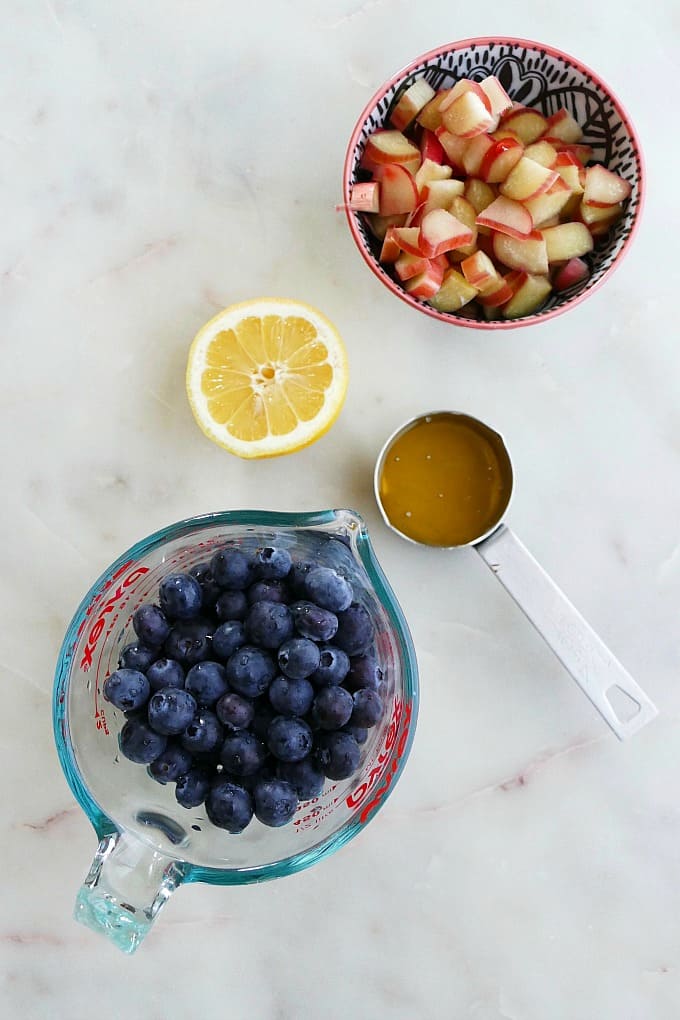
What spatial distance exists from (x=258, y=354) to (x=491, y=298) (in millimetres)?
312

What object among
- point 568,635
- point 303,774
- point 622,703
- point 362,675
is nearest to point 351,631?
point 362,675

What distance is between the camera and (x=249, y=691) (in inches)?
34.1

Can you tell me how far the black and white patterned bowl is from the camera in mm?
1085

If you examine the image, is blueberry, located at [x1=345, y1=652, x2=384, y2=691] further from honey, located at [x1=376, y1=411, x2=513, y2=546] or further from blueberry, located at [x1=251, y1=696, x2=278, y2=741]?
honey, located at [x1=376, y1=411, x2=513, y2=546]

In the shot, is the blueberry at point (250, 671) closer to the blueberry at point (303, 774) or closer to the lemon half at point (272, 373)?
the blueberry at point (303, 774)

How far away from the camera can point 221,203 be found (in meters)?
1.22

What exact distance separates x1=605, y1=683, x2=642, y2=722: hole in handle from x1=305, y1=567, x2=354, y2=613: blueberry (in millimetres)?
457

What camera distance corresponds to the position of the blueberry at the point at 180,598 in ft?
2.98

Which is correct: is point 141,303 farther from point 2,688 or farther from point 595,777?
point 595,777

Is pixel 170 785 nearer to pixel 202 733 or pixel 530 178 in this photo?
pixel 202 733

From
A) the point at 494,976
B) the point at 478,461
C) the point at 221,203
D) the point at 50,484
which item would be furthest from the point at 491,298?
the point at 494,976

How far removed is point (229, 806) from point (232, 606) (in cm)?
20

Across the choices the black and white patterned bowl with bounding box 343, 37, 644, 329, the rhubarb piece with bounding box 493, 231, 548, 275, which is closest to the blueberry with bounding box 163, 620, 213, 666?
the black and white patterned bowl with bounding box 343, 37, 644, 329

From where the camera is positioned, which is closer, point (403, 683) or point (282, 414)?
point (403, 683)
